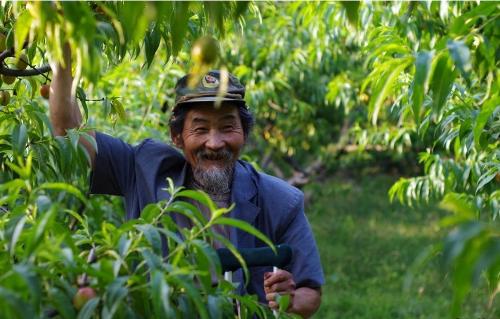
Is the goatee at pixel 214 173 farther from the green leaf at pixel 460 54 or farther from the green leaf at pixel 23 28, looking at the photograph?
the green leaf at pixel 460 54

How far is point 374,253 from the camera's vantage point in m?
10.1

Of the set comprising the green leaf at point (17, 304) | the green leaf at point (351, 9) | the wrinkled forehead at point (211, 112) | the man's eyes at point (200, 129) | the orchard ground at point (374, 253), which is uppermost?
the green leaf at point (351, 9)

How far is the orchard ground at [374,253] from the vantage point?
25.1 feet

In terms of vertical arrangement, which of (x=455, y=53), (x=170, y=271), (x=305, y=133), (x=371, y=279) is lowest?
(x=371, y=279)

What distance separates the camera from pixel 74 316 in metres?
1.61

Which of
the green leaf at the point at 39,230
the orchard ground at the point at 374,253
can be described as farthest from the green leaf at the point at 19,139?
the orchard ground at the point at 374,253

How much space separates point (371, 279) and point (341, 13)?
4.24 metres

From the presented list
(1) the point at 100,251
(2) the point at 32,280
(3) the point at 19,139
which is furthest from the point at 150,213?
(3) the point at 19,139

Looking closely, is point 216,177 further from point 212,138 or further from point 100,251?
point 100,251

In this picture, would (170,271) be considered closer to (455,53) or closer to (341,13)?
(455,53)

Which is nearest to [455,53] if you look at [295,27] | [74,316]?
[74,316]

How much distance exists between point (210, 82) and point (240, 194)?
36 centimetres

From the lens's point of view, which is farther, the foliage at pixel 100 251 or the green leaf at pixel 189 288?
the green leaf at pixel 189 288

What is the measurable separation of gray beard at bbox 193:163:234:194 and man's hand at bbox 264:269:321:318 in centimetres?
38
